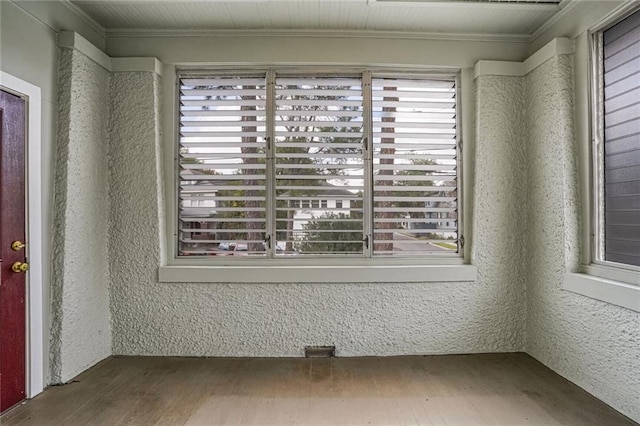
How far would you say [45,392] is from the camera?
234 centimetres

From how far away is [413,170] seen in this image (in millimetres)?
3053

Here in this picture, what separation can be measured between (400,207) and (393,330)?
1089 mm

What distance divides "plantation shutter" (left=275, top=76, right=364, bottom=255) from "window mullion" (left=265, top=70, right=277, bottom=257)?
36mm

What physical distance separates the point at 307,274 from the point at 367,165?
111cm

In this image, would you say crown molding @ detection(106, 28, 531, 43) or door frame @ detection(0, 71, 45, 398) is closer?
door frame @ detection(0, 71, 45, 398)

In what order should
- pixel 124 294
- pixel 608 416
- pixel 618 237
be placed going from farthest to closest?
1. pixel 124 294
2. pixel 618 237
3. pixel 608 416

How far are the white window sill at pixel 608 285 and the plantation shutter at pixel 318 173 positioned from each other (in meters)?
1.62

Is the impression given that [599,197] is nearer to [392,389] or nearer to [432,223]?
[432,223]

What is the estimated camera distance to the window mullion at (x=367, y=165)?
9.89ft

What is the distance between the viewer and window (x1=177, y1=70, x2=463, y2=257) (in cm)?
302

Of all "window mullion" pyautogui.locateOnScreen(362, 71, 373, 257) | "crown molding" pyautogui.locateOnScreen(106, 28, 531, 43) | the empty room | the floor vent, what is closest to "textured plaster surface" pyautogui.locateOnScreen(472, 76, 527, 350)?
the empty room

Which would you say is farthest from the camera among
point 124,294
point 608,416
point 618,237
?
point 124,294

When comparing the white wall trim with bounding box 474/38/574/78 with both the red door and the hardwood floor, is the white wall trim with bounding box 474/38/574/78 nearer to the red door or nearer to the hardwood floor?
the hardwood floor

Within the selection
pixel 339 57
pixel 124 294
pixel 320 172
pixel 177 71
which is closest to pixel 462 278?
pixel 320 172
